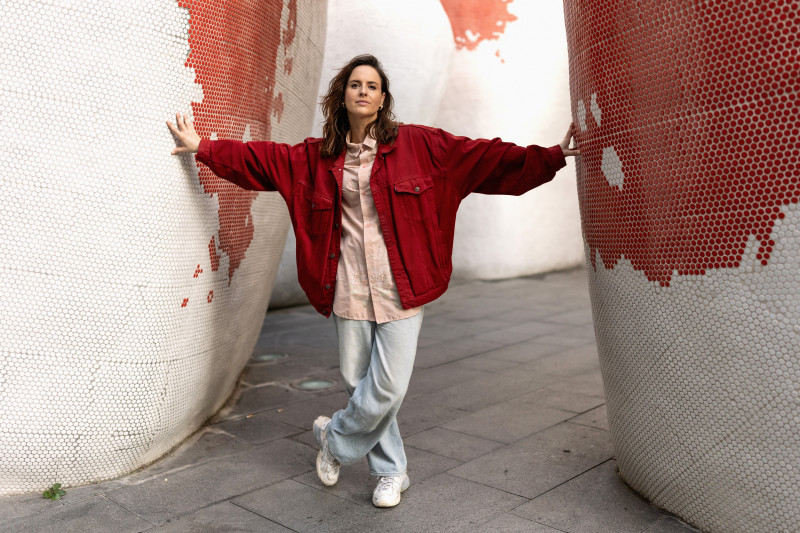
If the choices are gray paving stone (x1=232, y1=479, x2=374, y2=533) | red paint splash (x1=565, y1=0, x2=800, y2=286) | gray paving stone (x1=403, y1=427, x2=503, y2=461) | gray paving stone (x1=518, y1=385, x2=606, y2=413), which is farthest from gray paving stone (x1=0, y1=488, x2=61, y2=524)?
gray paving stone (x1=518, y1=385, x2=606, y2=413)

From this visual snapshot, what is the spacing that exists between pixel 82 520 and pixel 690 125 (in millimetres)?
2454

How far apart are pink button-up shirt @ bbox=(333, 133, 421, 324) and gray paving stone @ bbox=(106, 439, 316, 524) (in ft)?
2.87

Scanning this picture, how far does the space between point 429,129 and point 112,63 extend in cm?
116

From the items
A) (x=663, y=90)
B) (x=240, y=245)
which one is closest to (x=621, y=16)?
(x=663, y=90)

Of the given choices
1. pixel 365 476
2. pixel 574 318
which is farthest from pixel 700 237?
pixel 574 318

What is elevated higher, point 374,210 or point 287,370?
point 374,210

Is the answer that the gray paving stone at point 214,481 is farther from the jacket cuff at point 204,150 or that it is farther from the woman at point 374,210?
the jacket cuff at point 204,150

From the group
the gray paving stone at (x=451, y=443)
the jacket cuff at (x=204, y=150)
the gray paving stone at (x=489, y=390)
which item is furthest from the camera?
the gray paving stone at (x=489, y=390)

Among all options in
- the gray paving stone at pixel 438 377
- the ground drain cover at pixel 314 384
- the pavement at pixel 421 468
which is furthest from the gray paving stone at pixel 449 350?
the ground drain cover at pixel 314 384

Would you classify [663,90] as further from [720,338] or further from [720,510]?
[720,510]

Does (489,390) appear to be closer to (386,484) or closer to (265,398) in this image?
(265,398)

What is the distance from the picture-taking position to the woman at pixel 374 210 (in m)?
2.79

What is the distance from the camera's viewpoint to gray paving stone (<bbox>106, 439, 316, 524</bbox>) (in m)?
2.95

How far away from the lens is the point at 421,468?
131 inches
